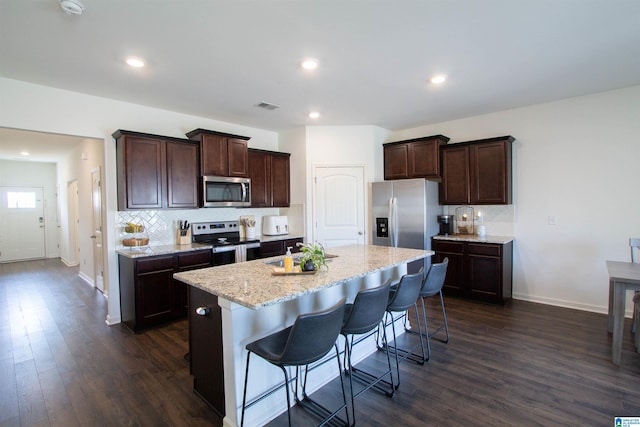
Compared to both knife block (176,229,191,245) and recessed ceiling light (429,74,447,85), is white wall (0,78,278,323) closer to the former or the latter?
knife block (176,229,191,245)

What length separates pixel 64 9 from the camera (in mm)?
1979

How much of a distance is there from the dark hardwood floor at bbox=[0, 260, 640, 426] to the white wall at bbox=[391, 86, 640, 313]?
506 millimetres

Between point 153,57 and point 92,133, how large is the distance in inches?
62.5

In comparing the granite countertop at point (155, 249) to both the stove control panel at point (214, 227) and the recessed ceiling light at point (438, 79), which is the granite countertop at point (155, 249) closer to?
the stove control panel at point (214, 227)

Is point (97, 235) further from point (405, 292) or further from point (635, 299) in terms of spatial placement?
point (635, 299)

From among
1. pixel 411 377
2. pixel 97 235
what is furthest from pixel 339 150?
pixel 97 235

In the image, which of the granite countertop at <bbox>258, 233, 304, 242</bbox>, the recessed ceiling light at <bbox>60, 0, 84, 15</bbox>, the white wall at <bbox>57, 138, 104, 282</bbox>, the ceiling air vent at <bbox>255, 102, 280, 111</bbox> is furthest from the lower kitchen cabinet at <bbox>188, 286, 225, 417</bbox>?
the white wall at <bbox>57, 138, 104, 282</bbox>

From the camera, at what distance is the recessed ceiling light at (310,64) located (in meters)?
2.78

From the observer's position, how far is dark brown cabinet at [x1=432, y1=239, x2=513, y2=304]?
4.03 meters

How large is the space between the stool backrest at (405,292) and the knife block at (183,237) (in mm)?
2949

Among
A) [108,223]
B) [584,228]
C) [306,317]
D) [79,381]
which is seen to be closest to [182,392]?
[79,381]

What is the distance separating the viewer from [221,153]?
4293 millimetres

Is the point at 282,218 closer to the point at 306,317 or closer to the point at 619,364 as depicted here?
the point at 306,317

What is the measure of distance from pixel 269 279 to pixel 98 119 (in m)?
3.14
